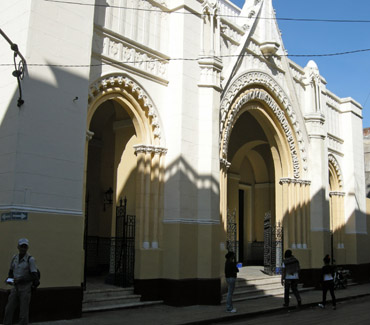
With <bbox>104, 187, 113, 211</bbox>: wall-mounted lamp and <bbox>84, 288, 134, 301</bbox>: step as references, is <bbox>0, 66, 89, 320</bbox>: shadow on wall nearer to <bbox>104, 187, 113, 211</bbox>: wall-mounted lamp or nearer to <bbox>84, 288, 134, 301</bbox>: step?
<bbox>84, 288, 134, 301</bbox>: step

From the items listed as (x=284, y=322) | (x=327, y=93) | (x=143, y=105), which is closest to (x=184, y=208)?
(x=143, y=105)

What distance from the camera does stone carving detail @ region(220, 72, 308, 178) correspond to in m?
14.1

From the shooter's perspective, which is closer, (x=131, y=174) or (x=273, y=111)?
(x=131, y=174)

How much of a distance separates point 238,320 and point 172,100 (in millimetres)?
5912

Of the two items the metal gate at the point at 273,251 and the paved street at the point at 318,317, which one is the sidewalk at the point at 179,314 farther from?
the metal gate at the point at 273,251

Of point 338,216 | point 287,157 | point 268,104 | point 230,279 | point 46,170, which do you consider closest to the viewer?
point 46,170

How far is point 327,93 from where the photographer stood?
67.9 feet

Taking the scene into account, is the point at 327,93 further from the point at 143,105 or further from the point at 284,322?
the point at 284,322

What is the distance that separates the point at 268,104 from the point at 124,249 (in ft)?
25.1

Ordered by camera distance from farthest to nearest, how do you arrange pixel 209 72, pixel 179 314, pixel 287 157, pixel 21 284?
pixel 287 157, pixel 209 72, pixel 179 314, pixel 21 284

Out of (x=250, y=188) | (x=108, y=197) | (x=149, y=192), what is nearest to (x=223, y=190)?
(x=149, y=192)

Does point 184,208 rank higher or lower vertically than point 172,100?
lower

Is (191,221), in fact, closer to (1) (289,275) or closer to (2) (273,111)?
(1) (289,275)

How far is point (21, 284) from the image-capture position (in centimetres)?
751
